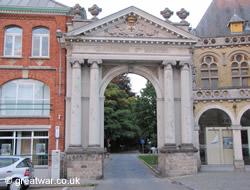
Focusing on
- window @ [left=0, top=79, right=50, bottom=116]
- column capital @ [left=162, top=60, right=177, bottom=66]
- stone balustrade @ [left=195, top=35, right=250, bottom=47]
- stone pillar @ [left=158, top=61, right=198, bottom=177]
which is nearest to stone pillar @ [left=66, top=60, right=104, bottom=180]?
window @ [left=0, top=79, right=50, bottom=116]

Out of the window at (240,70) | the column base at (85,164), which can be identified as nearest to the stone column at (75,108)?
the column base at (85,164)

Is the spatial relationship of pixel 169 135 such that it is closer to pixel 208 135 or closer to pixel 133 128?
pixel 208 135

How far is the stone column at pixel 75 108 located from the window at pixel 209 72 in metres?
10.4

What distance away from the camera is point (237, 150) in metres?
21.2

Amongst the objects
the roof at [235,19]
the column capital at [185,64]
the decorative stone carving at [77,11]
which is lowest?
the column capital at [185,64]

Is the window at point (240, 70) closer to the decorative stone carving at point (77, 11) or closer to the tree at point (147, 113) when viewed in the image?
the decorative stone carving at point (77, 11)

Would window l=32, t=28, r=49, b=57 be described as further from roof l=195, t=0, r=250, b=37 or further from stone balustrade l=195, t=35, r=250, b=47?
roof l=195, t=0, r=250, b=37

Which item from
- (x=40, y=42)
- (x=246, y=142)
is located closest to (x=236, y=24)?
(x=246, y=142)

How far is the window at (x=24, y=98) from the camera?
65.8 feet

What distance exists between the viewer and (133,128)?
53625mm

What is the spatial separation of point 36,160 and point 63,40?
26.7 feet

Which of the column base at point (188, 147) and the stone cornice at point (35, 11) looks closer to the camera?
the column base at point (188, 147)

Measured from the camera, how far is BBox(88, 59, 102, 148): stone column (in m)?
19.3

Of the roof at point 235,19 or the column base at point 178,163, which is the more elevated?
the roof at point 235,19
